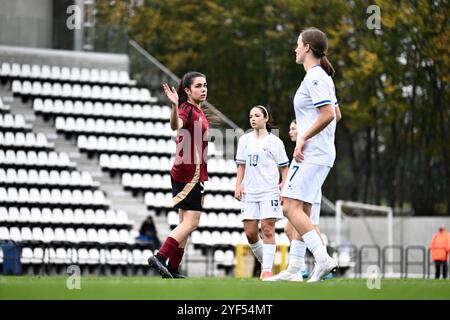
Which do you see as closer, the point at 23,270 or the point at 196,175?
the point at 196,175

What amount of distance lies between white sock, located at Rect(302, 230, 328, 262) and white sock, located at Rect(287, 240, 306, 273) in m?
0.65

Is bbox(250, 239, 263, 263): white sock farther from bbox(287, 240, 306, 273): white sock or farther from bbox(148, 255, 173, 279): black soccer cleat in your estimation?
bbox(287, 240, 306, 273): white sock

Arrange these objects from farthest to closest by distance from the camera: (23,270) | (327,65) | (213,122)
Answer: (23,270)
(213,122)
(327,65)

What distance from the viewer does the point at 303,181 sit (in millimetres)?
12266

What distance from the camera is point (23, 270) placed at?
92.9ft

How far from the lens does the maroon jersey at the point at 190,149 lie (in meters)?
13.6

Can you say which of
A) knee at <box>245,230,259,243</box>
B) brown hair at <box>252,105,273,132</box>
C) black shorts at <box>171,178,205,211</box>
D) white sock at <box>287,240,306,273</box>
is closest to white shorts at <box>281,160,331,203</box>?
white sock at <box>287,240,306,273</box>

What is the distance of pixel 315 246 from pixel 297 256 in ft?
2.43

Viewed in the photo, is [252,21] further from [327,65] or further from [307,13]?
[327,65]

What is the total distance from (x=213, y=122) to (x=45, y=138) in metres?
18.7
